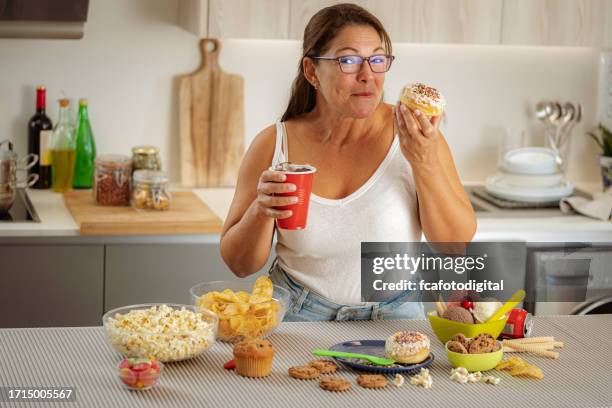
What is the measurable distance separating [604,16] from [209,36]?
56.8 inches

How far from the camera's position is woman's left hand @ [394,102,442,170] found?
2154 mm

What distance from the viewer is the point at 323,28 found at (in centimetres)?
235

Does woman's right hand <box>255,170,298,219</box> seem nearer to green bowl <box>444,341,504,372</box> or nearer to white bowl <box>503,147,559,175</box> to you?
green bowl <box>444,341,504,372</box>

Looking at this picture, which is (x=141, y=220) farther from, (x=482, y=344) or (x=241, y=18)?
(x=482, y=344)

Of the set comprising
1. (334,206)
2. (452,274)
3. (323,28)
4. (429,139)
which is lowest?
(452,274)

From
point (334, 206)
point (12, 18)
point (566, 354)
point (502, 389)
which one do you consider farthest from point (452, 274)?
point (12, 18)

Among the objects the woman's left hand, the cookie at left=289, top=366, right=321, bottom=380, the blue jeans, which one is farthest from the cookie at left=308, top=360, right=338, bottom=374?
the woman's left hand

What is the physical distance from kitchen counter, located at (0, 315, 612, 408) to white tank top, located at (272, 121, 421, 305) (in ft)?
0.88

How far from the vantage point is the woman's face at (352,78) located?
7.32ft

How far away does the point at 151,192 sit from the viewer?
3322 millimetres

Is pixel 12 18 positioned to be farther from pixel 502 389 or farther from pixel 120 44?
pixel 502 389

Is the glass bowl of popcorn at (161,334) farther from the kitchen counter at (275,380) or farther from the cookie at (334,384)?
the cookie at (334,384)

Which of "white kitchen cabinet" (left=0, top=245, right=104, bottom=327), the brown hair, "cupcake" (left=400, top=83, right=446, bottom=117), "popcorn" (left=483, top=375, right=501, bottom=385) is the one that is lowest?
"white kitchen cabinet" (left=0, top=245, right=104, bottom=327)

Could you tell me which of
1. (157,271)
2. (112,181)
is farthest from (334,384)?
(112,181)
